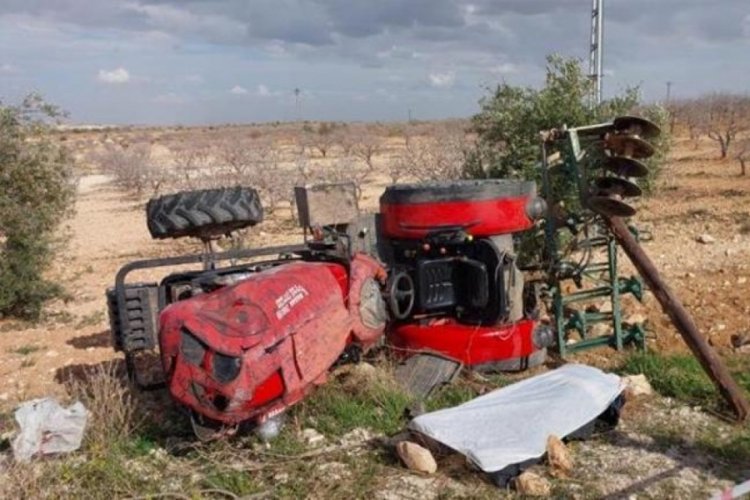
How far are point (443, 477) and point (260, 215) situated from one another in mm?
2079

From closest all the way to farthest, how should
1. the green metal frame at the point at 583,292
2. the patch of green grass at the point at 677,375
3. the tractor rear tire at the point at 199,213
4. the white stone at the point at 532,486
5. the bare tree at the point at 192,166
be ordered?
the white stone at the point at 532,486
the tractor rear tire at the point at 199,213
the patch of green grass at the point at 677,375
the green metal frame at the point at 583,292
the bare tree at the point at 192,166

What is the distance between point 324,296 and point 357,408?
2.45 feet

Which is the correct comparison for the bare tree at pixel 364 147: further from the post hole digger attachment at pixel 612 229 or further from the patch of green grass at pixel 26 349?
the post hole digger attachment at pixel 612 229

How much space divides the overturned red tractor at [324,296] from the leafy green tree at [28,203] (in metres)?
4.76

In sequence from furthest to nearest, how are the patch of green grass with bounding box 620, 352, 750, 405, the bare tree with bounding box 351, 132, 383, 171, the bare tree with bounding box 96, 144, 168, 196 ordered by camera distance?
the bare tree with bounding box 351, 132, 383, 171, the bare tree with bounding box 96, 144, 168, 196, the patch of green grass with bounding box 620, 352, 750, 405

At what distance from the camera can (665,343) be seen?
268 inches

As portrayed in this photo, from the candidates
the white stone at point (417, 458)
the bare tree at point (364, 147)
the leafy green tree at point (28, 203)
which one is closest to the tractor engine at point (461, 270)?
the white stone at point (417, 458)

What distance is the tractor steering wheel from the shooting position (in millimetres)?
5547

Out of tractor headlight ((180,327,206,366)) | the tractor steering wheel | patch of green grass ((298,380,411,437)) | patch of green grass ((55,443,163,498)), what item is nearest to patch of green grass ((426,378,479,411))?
patch of green grass ((298,380,411,437))

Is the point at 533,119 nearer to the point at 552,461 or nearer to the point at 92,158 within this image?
the point at 552,461

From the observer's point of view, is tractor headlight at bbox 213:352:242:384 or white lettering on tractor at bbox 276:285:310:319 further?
white lettering on tractor at bbox 276:285:310:319

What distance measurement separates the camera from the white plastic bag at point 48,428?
15.0ft

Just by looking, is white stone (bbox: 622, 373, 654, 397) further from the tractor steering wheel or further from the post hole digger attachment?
the tractor steering wheel

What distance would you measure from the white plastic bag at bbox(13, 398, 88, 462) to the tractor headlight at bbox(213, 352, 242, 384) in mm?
951
